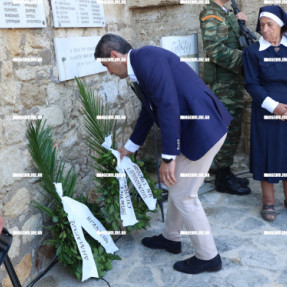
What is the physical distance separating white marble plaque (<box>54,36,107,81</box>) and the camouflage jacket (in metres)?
0.96

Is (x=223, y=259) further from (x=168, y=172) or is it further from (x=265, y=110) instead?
(x=265, y=110)

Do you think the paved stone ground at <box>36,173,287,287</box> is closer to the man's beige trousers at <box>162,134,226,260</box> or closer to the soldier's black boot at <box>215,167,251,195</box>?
the man's beige trousers at <box>162,134,226,260</box>

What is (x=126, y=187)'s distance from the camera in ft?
9.32

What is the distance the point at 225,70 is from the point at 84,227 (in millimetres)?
1936

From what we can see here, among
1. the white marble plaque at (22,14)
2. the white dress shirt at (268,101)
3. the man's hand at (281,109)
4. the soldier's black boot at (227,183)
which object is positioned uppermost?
the white marble plaque at (22,14)

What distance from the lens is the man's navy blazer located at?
212 centimetres

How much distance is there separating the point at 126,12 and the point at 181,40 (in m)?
0.72

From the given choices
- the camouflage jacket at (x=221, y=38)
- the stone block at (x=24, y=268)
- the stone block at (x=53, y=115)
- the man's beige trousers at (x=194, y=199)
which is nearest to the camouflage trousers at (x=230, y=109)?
the camouflage jacket at (x=221, y=38)

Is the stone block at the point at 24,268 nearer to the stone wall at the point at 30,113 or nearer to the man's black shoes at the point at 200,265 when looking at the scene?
the stone wall at the point at 30,113

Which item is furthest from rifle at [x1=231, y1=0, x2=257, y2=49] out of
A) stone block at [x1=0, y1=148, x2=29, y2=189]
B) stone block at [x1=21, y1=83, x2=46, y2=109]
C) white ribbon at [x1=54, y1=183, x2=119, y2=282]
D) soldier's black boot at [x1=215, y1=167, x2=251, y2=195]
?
stone block at [x1=0, y1=148, x2=29, y2=189]

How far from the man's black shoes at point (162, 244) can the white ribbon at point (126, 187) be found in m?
0.21

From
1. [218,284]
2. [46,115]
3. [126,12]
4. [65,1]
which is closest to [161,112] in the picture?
[46,115]

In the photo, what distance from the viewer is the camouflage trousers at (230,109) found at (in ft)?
11.9

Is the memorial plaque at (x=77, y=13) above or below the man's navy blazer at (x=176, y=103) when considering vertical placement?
above
